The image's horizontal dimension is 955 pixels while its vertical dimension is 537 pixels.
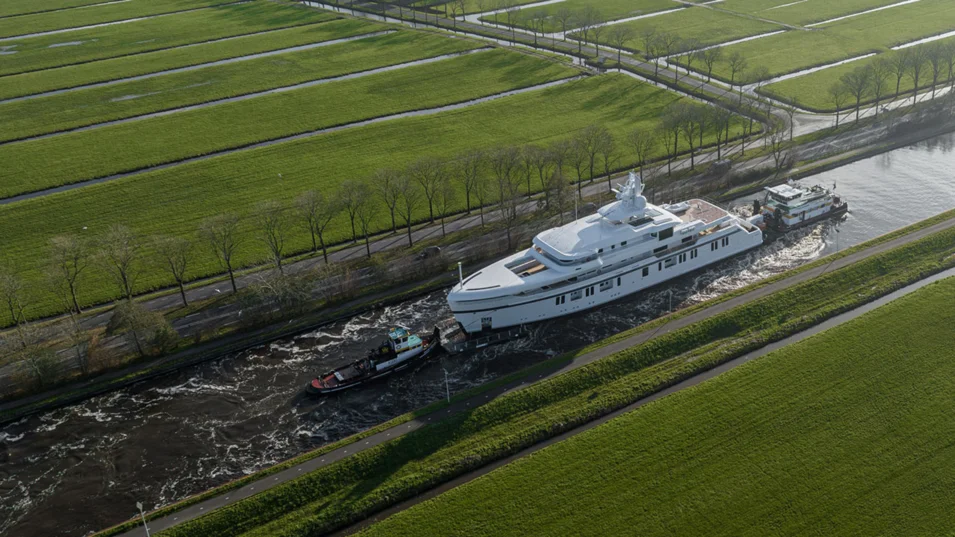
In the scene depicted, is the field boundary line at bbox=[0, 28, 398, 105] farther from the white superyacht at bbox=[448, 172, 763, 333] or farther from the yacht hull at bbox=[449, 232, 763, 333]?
the yacht hull at bbox=[449, 232, 763, 333]

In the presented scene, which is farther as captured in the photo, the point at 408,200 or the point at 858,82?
the point at 858,82

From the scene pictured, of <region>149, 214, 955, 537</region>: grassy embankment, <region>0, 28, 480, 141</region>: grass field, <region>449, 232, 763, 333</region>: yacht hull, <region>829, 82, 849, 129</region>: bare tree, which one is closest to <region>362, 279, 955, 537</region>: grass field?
<region>149, 214, 955, 537</region>: grassy embankment

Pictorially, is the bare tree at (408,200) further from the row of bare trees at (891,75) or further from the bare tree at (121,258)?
the row of bare trees at (891,75)

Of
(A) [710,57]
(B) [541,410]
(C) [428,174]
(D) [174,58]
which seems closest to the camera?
(B) [541,410]

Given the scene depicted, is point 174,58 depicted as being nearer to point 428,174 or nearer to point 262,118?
point 262,118

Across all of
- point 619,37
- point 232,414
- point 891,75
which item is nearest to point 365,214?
point 232,414

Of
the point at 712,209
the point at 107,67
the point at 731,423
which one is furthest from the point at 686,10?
the point at 731,423

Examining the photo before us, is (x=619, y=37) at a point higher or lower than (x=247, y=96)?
higher

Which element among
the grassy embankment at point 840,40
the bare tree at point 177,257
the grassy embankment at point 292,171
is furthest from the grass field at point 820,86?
the bare tree at point 177,257
